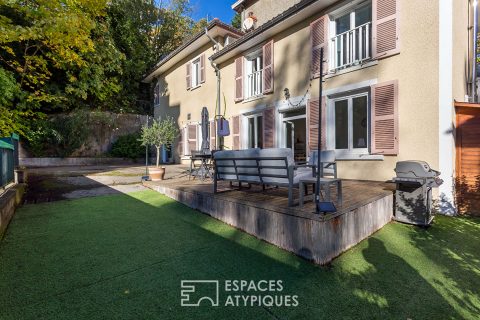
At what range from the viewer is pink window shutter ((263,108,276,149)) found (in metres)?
8.70

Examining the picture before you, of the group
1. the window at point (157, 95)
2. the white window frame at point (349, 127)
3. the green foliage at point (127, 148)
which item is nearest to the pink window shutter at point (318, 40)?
the white window frame at point (349, 127)

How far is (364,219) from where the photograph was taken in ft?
11.6

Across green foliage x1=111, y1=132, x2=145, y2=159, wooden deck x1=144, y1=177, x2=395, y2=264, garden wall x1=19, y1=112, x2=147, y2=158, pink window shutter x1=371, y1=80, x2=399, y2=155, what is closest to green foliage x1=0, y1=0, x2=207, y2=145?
garden wall x1=19, y1=112, x2=147, y2=158

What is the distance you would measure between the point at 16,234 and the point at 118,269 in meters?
2.14

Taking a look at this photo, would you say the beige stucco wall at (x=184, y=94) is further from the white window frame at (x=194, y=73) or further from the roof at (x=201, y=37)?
the roof at (x=201, y=37)

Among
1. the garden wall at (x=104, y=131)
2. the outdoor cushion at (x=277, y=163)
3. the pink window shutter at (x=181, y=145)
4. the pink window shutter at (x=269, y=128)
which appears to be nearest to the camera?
the outdoor cushion at (x=277, y=163)

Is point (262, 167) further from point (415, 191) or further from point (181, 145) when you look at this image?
point (181, 145)

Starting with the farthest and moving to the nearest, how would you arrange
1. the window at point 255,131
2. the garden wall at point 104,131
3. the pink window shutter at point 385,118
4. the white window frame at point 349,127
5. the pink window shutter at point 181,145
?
the garden wall at point 104,131 < the pink window shutter at point 181,145 < the window at point 255,131 < the white window frame at point 349,127 < the pink window shutter at point 385,118

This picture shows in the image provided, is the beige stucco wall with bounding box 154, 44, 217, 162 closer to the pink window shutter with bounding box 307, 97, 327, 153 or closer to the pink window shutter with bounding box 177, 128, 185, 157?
the pink window shutter with bounding box 177, 128, 185, 157

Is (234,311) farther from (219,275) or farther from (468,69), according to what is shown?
(468,69)

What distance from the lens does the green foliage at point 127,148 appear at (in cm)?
1614

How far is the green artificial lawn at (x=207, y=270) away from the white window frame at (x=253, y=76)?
6.61 m

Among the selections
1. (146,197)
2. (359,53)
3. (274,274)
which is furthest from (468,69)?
(146,197)

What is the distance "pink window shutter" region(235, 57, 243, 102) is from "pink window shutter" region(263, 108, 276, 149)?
173 cm
